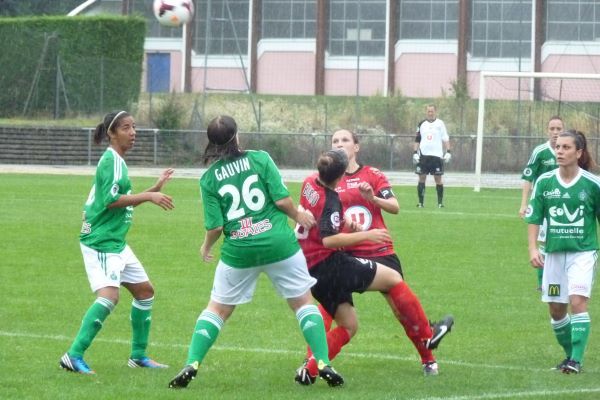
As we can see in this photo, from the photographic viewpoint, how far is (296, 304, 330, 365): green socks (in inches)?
303

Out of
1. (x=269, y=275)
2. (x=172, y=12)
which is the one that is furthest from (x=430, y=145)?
(x=269, y=275)

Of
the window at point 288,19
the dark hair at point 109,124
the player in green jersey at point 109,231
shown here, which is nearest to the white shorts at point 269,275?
the player in green jersey at point 109,231

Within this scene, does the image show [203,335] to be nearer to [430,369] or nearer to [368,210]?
[368,210]

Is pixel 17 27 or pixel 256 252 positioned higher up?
pixel 17 27

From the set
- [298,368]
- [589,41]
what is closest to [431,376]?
Answer: [298,368]

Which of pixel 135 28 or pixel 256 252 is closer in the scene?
pixel 256 252

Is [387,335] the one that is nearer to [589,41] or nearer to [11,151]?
[11,151]

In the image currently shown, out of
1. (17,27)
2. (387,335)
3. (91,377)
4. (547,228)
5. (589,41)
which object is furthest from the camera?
(589,41)

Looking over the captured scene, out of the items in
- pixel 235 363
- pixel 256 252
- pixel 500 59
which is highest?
pixel 500 59

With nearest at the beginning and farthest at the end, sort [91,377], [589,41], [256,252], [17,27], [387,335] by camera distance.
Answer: [256,252], [91,377], [387,335], [17,27], [589,41]

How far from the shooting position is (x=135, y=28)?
42.7 metres

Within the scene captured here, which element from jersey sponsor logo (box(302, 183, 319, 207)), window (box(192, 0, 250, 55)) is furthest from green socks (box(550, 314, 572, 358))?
window (box(192, 0, 250, 55))

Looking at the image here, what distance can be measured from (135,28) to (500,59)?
15485 millimetres

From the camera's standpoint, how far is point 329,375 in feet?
Result: 25.1
